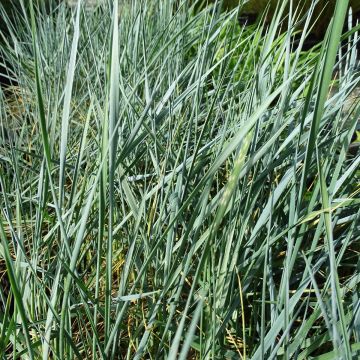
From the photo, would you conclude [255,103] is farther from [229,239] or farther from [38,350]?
[38,350]

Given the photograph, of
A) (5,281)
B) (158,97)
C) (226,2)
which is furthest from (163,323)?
(226,2)

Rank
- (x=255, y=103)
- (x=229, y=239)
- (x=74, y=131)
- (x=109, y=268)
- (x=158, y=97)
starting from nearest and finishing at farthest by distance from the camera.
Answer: (x=109, y=268) → (x=229, y=239) → (x=255, y=103) → (x=158, y=97) → (x=74, y=131)

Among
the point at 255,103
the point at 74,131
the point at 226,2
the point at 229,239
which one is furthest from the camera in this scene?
the point at 226,2

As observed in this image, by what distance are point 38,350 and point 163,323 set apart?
0.21 metres

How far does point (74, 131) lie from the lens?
5.89 feet

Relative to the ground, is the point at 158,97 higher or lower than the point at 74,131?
higher

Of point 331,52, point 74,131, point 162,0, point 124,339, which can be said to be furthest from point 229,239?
point 162,0

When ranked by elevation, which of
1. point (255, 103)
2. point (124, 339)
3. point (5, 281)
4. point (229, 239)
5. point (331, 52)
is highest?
point (331, 52)

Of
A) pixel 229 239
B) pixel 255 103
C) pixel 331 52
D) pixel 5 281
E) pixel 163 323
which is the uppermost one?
pixel 331 52

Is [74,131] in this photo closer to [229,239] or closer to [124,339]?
[124,339]

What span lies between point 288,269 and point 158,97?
819 millimetres

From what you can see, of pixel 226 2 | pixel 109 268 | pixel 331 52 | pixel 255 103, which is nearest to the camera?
pixel 331 52

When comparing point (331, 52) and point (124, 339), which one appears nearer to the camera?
point (331, 52)

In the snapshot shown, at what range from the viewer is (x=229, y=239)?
3.08ft
